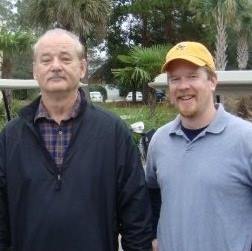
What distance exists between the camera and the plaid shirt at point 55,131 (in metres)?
2.72

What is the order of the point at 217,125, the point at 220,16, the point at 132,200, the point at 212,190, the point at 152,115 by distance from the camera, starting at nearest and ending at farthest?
the point at 212,190 < the point at 217,125 < the point at 132,200 < the point at 152,115 < the point at 220,16

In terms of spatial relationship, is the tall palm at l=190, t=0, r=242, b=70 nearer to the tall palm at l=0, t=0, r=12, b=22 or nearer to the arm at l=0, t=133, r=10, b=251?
the arm at l=0, t=133, r=10, b=251

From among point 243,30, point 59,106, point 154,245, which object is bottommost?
point 154,245

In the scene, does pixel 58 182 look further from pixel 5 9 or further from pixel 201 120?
pixel 5 9

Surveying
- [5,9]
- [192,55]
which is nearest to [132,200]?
[192,55]

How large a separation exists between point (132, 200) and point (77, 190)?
29 cm

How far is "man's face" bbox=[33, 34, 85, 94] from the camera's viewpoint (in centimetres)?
276

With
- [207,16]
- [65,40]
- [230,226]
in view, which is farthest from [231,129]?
[207,16]

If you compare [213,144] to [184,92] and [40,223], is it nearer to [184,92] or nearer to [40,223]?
[184,92]

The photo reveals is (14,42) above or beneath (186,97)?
above

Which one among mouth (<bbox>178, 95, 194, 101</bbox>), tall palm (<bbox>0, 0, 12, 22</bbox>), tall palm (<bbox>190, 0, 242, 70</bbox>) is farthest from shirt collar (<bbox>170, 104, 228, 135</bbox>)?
tall palm (<bbox>0, 0, 12, 22</bbox>)

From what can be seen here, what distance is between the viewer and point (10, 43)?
13227mm

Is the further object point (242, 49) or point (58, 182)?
point (242, 49)

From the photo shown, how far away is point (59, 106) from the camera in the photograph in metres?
2.80
